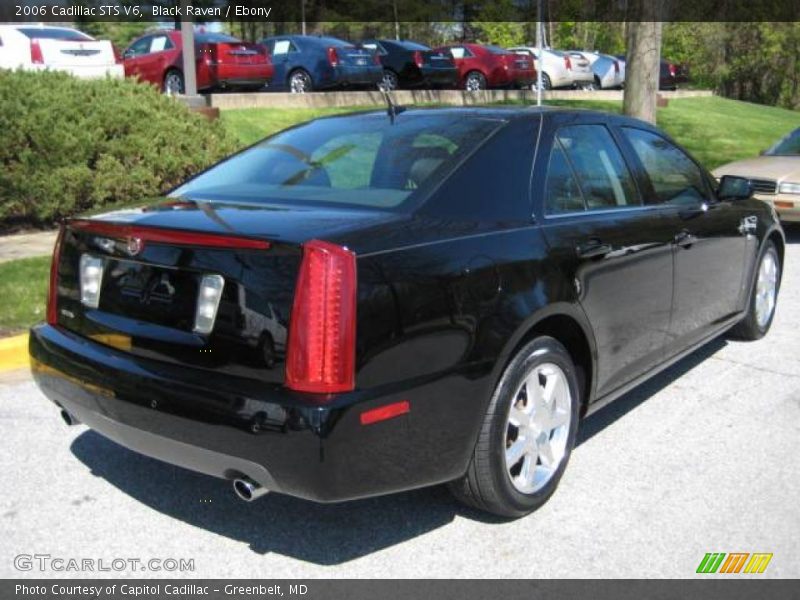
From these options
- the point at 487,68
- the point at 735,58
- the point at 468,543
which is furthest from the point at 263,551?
the point at 735,58

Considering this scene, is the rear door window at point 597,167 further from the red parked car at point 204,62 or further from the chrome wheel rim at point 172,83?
the chrome wheel rim at point 172,83

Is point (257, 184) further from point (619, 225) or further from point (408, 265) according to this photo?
point (619, 225)

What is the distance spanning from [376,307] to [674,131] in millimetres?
21226

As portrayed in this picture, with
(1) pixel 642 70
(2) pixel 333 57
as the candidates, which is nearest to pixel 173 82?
(2) pixel 333 57

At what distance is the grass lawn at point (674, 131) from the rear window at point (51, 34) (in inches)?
111

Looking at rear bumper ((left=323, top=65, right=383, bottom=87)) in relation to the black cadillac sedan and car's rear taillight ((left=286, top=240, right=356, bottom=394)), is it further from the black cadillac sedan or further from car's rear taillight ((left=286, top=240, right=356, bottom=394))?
car's rear taillight ((left=286, top=240, right=356, bottom=394))

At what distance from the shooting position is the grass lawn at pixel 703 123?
15.4m

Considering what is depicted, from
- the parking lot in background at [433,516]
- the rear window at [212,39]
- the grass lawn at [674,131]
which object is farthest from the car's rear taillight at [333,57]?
the parking lot in background at [433,516]

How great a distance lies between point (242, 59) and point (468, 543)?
51.2 feet

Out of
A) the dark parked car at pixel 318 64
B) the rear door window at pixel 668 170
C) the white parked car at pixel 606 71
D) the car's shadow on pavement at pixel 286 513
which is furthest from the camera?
the white parked car at pixel 606 71

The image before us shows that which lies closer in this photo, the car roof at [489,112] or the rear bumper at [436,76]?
the car roof at [489,112]

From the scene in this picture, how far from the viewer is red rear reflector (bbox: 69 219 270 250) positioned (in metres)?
2.93

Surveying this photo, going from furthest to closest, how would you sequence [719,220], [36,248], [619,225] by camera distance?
[36,248] → [719,220] → [619,225]

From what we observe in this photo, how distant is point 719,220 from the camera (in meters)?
5.17
